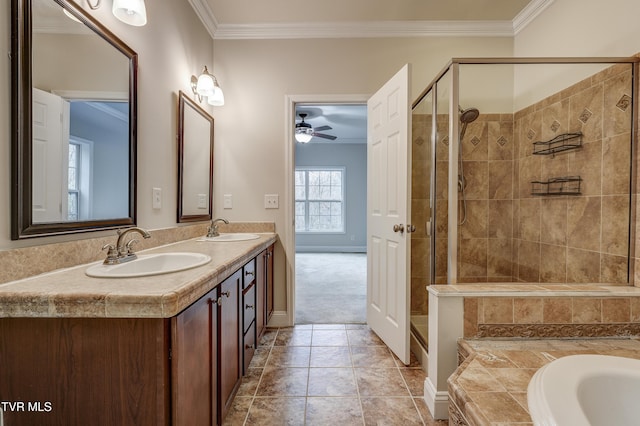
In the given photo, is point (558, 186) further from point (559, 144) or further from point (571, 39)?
point (571, 39)

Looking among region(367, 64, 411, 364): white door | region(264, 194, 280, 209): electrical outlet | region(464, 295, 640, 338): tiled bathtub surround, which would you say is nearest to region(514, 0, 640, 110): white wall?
region(367, 64, 411, 364): white door

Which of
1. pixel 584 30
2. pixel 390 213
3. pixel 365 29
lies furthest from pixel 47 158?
pixel 584 30

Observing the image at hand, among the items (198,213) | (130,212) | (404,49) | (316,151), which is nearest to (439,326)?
(130,212)

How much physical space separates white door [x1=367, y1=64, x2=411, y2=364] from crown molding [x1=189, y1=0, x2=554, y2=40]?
2.21 ft

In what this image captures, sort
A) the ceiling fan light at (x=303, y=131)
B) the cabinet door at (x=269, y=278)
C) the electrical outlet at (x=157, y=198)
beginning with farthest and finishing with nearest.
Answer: the ceiling fan light at (x=303, y=131)
the cabinet door at (x=269, y=278)
the electrical outlet at (x=157, y=198)

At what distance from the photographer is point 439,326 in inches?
57.2

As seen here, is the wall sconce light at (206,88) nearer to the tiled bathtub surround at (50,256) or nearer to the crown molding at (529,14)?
the tiled bathtub surround at (50,256)

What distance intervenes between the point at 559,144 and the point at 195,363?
2.53m

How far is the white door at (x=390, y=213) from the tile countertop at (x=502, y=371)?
2.03 feet

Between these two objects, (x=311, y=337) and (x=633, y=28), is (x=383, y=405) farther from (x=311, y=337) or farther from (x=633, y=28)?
(x=633, y=28)

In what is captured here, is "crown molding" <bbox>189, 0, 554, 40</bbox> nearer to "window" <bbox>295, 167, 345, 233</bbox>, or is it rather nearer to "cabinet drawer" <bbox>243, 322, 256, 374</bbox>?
"cabinet drawer" <bbox>243, 322, 256, 374</bbox>

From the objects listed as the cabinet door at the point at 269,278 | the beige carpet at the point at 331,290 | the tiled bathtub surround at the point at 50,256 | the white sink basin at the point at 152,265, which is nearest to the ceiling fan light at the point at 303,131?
the beige carpet at the point at 331,290

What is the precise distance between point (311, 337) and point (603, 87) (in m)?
2.55

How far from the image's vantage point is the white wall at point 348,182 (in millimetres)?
6785
